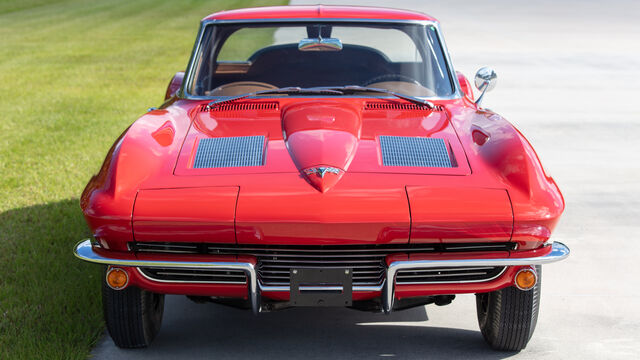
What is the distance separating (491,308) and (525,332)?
183 millimetres

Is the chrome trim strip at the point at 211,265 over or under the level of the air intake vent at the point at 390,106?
under

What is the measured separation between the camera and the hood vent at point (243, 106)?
4.38 meters

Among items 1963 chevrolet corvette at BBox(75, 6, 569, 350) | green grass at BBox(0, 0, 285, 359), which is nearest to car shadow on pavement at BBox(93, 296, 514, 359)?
1963 chevrolet corvette at BBox(75, 6, 569, 350)

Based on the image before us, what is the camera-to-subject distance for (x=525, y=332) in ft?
12.3

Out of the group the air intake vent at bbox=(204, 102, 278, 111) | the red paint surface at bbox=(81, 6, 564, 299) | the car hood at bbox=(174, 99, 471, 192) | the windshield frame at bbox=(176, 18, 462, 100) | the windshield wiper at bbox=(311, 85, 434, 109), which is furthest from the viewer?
the windshield frame at bbox=(176, 18, 462, 100)

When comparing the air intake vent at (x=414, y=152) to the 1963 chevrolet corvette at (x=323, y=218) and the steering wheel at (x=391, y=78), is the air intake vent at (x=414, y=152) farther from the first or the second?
the steering wheel at (x=391, y=78)

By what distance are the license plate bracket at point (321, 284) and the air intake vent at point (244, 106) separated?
4.32ft

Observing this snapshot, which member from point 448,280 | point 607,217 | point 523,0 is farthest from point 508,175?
point 523,0

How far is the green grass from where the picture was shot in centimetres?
417

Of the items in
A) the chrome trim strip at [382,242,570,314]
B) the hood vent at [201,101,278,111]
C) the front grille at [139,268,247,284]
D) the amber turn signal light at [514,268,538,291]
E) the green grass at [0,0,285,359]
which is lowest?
the green grass at [0,0,285,359]

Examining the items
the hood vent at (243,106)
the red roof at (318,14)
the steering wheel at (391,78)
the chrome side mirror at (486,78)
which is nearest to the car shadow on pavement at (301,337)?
the hood vent at (243,106)

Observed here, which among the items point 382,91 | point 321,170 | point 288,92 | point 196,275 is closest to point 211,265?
point 196,275

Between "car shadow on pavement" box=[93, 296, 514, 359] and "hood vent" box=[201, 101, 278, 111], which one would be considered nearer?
"car shadow on pavement" box=[93, 296, 514, 359]

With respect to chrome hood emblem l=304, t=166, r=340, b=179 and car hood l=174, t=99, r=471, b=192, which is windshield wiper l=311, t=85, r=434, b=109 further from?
chrome hood emblem l=304, t=166, r=340, b=179
